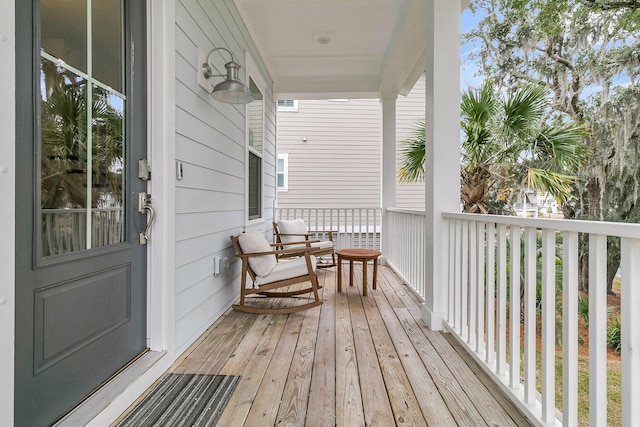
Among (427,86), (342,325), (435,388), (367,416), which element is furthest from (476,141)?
(367,416)

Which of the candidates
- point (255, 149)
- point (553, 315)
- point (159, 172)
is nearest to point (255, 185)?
point (255, 149)

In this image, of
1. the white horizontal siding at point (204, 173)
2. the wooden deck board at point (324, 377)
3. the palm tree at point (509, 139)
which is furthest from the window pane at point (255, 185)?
the palm tree at point (509, 139)

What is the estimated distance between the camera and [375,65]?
498 centimetres

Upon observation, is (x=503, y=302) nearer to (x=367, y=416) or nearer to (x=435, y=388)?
(x=435, y=388)

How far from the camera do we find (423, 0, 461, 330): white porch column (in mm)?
2621

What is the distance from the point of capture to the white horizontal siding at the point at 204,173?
2.16 metres

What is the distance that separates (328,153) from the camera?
829 centimetres

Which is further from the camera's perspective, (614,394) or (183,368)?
(614,394)

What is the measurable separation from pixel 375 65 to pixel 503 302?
4.19m

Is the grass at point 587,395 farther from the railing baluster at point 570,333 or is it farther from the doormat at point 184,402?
the doormat at point 184,402

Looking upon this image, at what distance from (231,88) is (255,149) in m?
1.98

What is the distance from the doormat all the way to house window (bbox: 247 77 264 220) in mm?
2366

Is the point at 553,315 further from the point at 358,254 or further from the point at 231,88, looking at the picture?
the point at 358,254

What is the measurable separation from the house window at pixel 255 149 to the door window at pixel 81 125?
7.21ft
